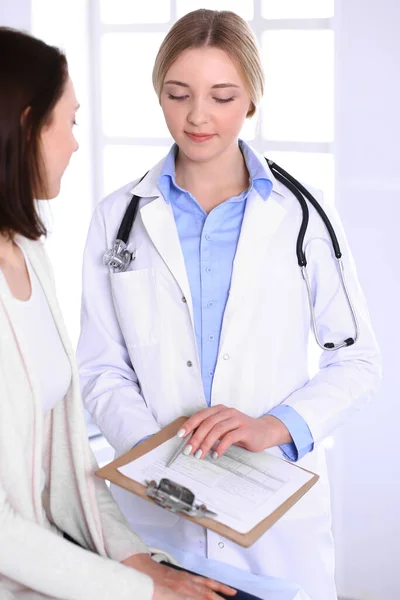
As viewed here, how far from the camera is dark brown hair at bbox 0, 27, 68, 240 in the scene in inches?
39.4

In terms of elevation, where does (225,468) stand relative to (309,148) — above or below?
below

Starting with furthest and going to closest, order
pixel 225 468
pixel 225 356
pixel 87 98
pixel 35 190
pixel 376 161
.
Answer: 1. pixel 87 98
2. pixel 376 161
3. pixel 225 356
4. pixel 225 468
5. pixel 35 190

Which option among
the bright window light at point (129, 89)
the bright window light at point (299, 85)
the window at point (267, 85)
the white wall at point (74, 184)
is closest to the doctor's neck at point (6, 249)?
the window at point (267, 85)

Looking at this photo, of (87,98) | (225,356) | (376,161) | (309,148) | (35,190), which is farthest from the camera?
(87,98)

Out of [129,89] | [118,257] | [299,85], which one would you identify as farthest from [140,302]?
[129,89]

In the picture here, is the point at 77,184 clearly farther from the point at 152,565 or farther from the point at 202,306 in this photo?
the point at 152,565

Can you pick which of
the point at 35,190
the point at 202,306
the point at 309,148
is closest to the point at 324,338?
the point at 202,306

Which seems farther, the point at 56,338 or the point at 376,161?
the point at 376,161

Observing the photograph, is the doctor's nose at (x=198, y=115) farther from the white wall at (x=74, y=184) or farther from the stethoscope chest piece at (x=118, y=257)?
the white wall at (x=74, y=184)

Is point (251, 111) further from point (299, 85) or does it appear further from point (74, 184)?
point (74, 184)

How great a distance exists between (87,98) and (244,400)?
175cm

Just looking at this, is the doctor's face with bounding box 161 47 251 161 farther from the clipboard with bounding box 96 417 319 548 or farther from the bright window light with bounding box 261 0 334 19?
the bright window light with bounding box 261 0 334 19

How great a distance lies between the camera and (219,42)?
1479 mm

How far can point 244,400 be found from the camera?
1.52 metres
